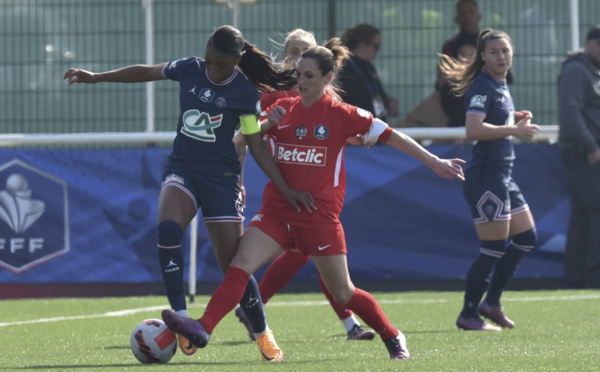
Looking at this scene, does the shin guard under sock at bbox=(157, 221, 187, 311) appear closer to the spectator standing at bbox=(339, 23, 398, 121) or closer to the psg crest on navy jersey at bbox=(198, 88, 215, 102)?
the psg crest on navy jersey at bbox=(198, 88, 215, 102)

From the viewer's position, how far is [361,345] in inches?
278

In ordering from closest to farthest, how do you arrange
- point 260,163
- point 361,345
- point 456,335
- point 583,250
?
point 260,163 → point 361,345 → point 456,335 → point 583,250

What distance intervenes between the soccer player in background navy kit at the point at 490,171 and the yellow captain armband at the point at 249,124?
73.4 inches

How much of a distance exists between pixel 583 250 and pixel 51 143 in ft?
15.9

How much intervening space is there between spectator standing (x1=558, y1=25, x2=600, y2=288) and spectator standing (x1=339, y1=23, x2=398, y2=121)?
2.04 metres

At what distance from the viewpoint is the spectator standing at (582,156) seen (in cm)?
1048

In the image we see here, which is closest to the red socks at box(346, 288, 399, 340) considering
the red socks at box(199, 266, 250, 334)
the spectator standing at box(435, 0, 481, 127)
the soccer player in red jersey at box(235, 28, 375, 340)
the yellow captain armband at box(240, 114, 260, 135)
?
the red socks at box(199, 266, 250, 334)

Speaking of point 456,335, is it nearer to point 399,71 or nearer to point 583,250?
point 583,250

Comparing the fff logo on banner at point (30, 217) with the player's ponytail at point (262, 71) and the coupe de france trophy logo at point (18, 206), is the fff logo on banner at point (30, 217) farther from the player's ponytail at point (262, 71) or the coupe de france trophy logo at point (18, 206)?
the player's ponytail at point (262, 71)

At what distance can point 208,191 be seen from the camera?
6426 mm

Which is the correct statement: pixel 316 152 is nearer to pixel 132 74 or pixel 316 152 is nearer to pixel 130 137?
pixel 132 74

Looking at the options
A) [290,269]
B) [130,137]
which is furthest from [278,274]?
[130,137]

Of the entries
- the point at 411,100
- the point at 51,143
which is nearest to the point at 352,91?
the point at 411,100

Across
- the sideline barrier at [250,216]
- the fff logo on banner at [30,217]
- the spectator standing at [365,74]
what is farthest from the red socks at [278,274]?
the spectator standing at [365,74]
